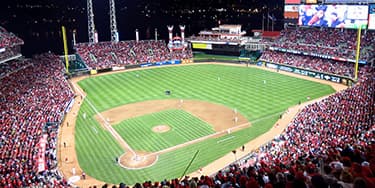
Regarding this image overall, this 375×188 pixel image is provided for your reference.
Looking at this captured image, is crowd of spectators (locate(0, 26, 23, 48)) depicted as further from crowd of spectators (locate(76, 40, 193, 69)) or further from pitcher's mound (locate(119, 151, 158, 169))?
pitcher's mound (locate(119, 151, 158, 169))

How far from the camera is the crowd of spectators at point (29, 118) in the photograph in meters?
23.2

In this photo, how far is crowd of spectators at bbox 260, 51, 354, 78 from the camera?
2155 inches

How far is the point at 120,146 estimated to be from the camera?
32.1 meters

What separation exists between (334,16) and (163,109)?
35853 millimetres

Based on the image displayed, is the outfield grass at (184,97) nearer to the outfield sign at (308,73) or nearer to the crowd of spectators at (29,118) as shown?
the crowd of spectators at (29,118)

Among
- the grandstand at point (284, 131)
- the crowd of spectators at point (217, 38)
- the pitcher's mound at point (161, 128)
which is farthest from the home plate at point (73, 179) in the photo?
the crowd of spectators at point (217, 38)

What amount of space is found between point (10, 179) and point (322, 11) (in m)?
56.3

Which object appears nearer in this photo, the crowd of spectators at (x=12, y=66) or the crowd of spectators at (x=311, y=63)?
the crowd of spectators at (x=12, y=66)

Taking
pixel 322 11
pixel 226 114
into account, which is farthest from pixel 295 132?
pixel 322 11

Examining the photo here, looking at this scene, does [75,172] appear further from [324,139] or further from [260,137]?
[324,139]

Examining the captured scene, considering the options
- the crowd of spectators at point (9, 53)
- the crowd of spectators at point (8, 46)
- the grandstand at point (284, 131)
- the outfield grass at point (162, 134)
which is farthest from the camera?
the crowd of spectators at point (9, 53)

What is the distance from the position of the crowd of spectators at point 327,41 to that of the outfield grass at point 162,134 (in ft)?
104

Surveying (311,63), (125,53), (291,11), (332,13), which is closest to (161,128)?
(311,63)

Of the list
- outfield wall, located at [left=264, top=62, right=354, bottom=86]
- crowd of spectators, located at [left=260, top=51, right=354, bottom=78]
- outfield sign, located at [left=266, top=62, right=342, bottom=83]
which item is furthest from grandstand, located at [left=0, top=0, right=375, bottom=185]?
outfield sign, located at [left=266, top=62, right=342, bottom=83]
